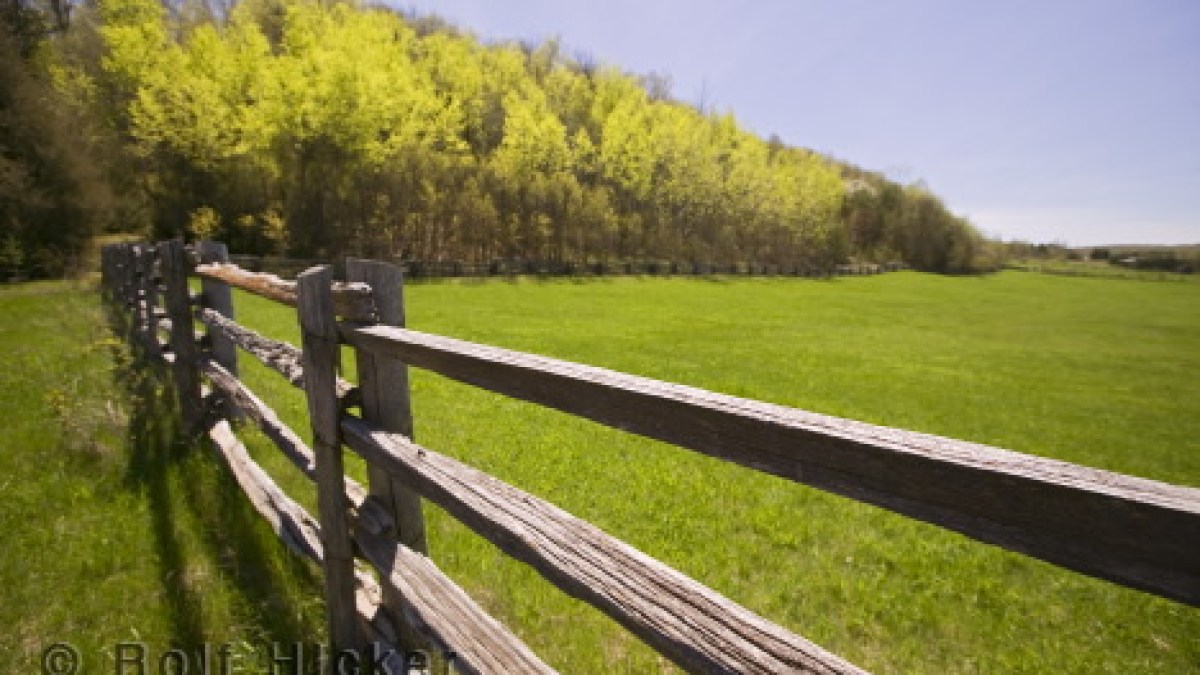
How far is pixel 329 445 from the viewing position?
312 centimetres

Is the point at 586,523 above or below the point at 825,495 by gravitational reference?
above

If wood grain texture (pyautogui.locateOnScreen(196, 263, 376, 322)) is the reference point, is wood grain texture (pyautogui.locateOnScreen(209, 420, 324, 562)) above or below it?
below

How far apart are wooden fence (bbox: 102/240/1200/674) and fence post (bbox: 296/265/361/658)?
0.01 meters

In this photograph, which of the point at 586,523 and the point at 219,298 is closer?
the point at 586,523

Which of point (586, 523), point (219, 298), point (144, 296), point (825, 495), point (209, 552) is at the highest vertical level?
point (219, 298)

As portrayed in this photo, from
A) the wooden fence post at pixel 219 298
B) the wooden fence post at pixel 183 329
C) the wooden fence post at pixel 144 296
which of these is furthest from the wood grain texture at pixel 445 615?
the wooden fence post at pixel 144 296

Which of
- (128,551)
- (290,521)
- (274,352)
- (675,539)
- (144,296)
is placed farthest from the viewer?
(144,296)

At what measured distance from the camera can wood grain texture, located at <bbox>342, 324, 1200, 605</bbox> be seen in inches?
37.9

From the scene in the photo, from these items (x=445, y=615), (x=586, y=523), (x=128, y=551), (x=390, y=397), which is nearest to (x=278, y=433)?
(x=128, y=551)

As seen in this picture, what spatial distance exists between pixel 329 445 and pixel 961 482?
3020mm

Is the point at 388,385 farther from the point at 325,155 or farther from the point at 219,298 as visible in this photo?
the point at 325,155

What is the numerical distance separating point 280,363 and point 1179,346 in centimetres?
4297

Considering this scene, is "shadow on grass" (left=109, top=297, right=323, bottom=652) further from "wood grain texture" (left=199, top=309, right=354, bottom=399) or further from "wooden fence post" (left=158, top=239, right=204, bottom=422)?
"wood grain texture" (left=199, top=309, right=354, bottom=399)

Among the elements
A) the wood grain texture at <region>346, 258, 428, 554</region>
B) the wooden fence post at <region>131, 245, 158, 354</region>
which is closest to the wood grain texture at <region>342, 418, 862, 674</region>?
the wood grain texture at <region>346, 258, 428, 554</region>
